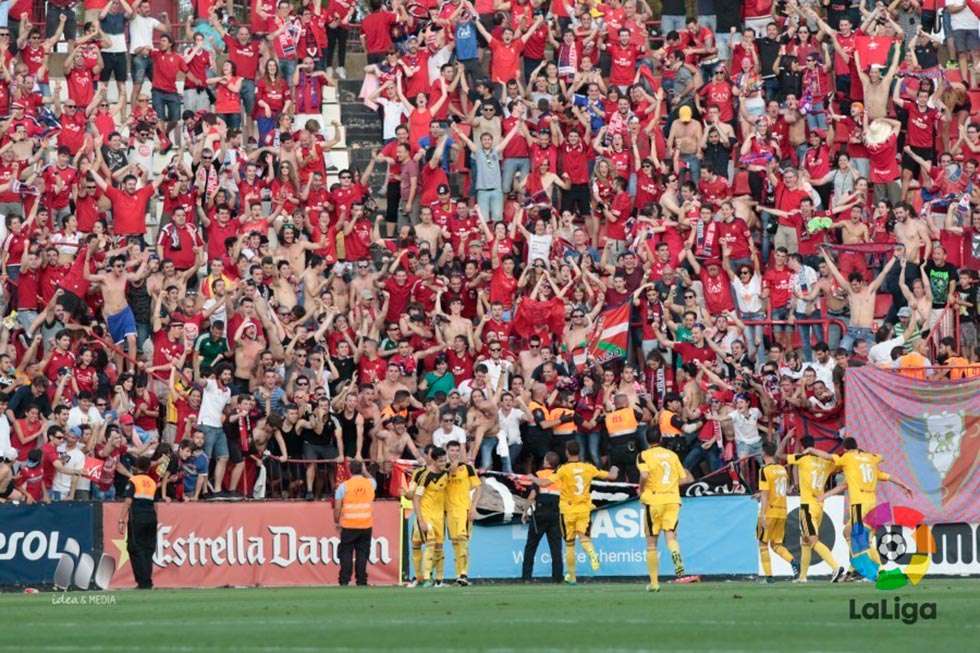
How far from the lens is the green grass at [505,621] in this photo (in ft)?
45.8

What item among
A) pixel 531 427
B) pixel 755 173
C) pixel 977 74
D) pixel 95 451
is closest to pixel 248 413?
pixel 95 451

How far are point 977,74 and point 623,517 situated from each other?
413 inches

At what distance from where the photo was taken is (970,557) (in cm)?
2392

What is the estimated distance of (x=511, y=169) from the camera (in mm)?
29516

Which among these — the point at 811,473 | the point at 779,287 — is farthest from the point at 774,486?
the point at 779,287

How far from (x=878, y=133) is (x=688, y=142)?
275 cm

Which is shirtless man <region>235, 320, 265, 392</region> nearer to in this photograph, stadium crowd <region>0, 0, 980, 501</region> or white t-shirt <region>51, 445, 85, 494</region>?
stadium crowd <region>0, 0, 980, 501</region>

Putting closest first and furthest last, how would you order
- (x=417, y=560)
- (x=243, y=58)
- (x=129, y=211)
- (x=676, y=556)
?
(x=676, y=556)
(x=417, y=560)
(x=129, y=211)
(x=243, y=58)

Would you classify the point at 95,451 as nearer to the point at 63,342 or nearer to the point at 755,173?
the point at 63,342

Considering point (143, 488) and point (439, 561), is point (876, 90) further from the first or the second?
point (143, 488)

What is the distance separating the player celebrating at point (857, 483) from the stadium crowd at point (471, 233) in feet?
8.42

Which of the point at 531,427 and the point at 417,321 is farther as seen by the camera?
the point at 417,321

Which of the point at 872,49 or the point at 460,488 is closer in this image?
the point at 460,488

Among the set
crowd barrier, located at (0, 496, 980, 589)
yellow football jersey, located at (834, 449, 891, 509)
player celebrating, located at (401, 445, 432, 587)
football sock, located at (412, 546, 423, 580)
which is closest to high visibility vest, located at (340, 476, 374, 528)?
player celebrating, located at (401, 445, 432, 587)
